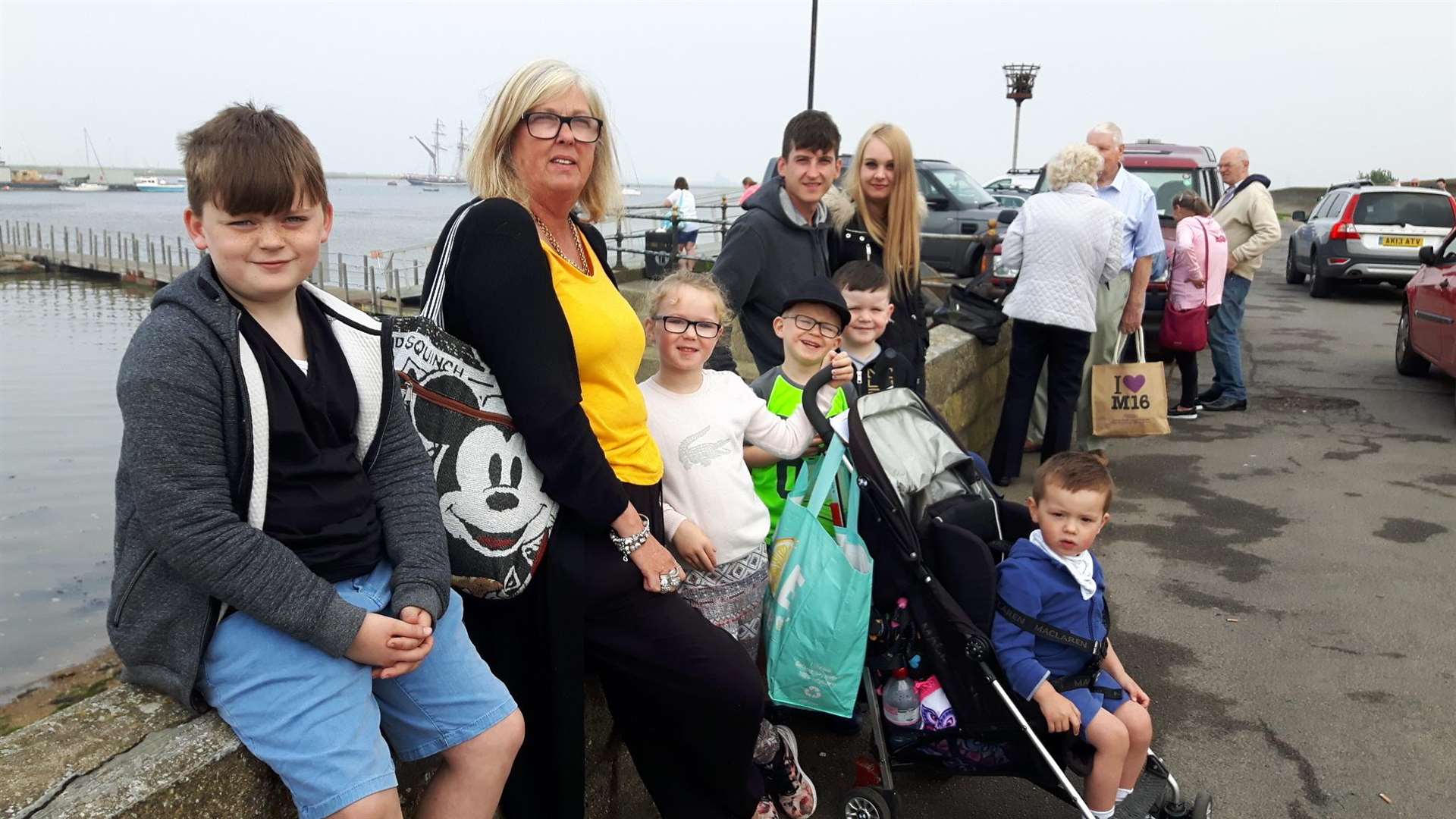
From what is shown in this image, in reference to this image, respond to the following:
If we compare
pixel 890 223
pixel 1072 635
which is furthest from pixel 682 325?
pixel 890 223

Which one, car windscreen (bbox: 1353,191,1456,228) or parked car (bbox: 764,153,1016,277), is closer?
parked car (bbox: 764,153,1016,277)

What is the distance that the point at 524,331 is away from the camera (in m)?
→ 2.21

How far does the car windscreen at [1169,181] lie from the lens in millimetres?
10773

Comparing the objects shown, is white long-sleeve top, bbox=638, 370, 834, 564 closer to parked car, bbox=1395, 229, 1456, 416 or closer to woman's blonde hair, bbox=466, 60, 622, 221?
woman's blonde hair, bbox=466, 60, 622, 221

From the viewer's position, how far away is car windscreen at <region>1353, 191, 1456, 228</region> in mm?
15953

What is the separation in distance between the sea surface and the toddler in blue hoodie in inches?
60.5

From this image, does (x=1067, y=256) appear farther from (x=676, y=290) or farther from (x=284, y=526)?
(x=284, y=526)

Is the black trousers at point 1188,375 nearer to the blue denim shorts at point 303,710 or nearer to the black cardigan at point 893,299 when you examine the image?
the black cardigan at point 893,299

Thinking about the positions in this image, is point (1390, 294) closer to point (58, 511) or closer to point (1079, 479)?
point (1079, 479)

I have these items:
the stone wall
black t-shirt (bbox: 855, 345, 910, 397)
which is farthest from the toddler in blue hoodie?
the stone wall

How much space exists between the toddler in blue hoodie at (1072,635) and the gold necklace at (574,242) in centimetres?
141

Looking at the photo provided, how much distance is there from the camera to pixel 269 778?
189 centimetres

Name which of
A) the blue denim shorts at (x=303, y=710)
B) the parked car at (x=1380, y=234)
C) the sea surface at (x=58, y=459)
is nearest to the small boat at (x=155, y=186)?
the sea surface at (x=58, y=459)

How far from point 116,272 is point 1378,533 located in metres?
59.1
